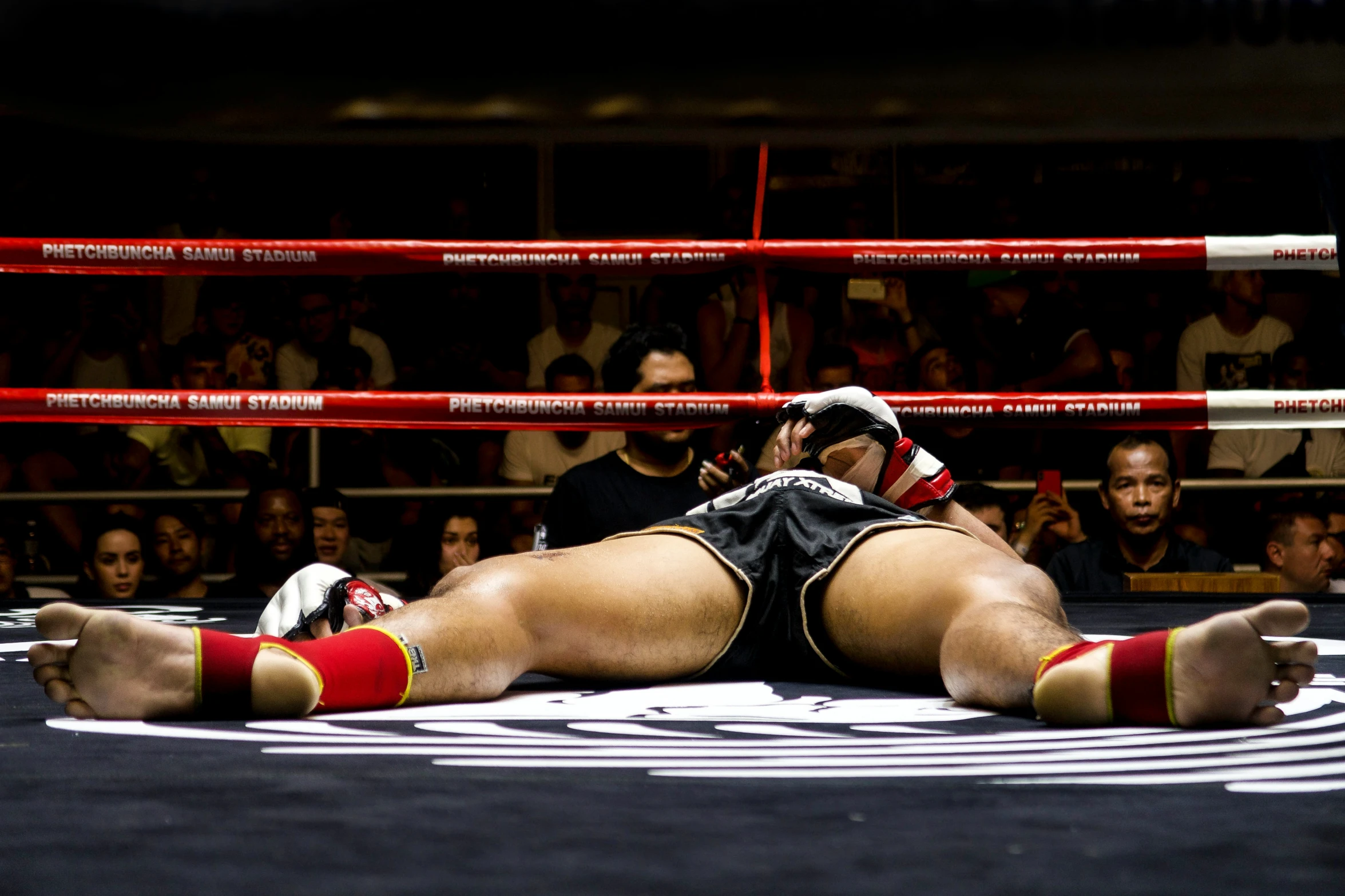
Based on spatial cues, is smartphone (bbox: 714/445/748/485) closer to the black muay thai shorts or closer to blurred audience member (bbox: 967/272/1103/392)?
the black muay thai shorts

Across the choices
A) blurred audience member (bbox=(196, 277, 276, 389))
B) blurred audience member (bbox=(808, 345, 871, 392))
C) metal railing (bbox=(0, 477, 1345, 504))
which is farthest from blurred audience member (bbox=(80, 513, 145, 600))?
blurred audience member (bbox=(808, 345, 871, 392))

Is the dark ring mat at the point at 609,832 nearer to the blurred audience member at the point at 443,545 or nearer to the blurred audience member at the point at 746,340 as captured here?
the blurred audience member at the point at 443,545

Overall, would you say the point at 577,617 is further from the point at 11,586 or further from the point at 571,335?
the point at 571,335

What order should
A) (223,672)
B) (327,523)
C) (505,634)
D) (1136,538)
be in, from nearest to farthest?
(223,672)
(505,634)
(1136,538)
(327,523)

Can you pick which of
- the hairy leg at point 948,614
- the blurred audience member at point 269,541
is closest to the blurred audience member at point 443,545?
the blurred audience member at point 269,541

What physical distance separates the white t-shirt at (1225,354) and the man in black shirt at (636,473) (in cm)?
194

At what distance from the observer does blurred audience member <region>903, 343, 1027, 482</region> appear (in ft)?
12.5

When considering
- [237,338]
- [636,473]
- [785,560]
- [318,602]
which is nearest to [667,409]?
[636,473]

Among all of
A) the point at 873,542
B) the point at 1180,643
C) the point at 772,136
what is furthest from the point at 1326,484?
the point at 772,136

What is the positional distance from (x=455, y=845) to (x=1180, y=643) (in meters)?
0.57

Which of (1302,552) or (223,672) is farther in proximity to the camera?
(1302,552)

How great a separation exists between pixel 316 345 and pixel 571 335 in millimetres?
731

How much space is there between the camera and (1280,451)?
12.6 ft

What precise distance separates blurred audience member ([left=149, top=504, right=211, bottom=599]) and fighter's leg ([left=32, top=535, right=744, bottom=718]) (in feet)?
7.18
